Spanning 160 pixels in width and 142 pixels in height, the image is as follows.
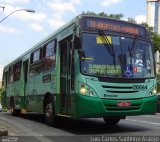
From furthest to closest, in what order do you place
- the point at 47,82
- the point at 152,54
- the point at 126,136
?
the point at 47,82 < the point at 152,54 < the point at 126,136

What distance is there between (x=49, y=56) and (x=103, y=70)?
391 centimetres

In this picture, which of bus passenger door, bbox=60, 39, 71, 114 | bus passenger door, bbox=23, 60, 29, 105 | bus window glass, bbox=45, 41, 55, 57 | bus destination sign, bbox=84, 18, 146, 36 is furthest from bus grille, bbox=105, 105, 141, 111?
bus passenger door, bbox=23, 60, 29, 105

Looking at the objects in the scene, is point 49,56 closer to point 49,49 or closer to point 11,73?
point 49,49

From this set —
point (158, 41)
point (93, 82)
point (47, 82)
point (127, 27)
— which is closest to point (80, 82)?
point (93, 82)

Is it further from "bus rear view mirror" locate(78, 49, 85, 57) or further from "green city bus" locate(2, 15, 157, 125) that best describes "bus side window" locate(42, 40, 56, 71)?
"bus rear view mirror" locate(78, 49, 85, 57)

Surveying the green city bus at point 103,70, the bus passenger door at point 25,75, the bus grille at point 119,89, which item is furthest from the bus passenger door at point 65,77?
the bus passenger door at point 25,75

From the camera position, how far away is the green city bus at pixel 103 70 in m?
12.3

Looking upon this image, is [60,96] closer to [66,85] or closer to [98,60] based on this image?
[66,85]

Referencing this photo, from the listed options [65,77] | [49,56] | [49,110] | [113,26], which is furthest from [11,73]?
[113,26]

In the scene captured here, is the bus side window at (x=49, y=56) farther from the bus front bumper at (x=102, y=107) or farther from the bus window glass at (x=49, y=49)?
the bus front bumper at (x=102, y=107)

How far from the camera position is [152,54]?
1344 centimetres

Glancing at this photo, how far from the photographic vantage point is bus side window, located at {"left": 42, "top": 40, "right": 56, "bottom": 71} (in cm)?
1530

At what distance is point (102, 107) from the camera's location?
12227 millimetres

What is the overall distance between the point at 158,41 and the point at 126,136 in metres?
44.4
